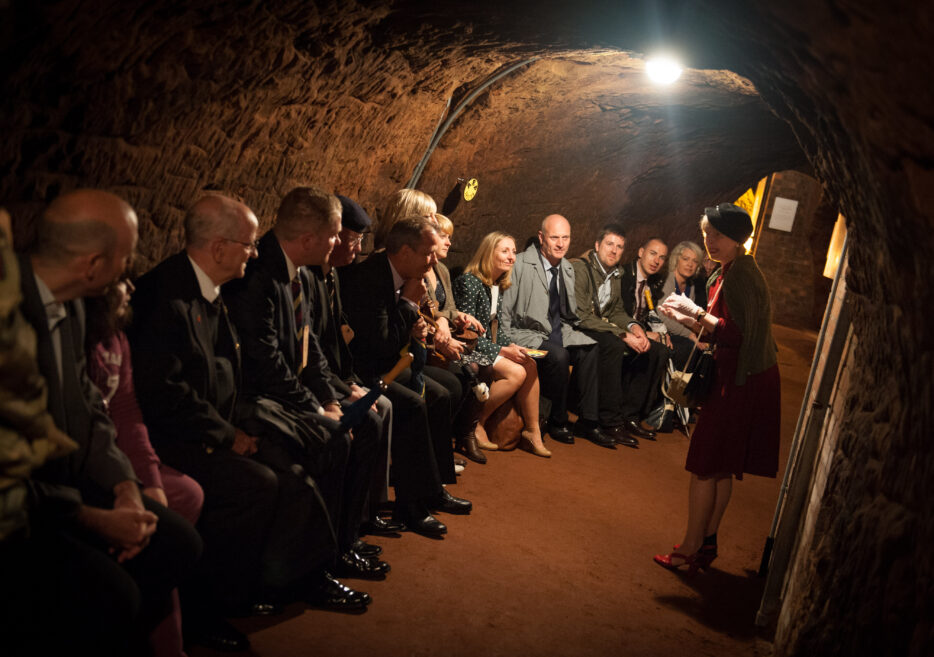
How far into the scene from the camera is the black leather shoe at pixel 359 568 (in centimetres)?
342

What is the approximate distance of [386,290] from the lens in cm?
402

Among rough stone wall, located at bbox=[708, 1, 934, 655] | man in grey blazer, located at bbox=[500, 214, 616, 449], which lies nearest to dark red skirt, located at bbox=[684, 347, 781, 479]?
rough stone wall, located at bbox=[708, 1, 934, 655]

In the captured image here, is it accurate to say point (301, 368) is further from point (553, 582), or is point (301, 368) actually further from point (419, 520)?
point (553, 582)

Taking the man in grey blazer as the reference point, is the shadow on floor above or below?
below

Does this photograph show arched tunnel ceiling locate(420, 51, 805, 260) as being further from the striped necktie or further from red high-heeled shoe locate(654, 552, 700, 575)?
red high-heeled shoe locate(654, 552, 700, 575)

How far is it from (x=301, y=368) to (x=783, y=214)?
14.1 metres

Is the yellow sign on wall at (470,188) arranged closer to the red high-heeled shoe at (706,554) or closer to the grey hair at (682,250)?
the grey hair at (682,250)

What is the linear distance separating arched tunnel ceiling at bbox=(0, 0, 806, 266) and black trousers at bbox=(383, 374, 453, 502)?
1221 mm

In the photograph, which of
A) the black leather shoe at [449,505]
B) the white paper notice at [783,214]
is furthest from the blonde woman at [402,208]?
the white paper notice at [783,214]

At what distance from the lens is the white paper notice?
15.4 meters

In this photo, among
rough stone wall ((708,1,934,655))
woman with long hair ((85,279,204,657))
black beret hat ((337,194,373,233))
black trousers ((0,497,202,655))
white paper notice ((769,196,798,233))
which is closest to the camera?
rough stone wall ((708,1,934,655))

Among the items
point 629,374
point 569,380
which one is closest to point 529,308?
point 569,380

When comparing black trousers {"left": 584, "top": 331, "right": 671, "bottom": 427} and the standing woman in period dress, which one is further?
black trousers {"left": 584, "top": 331, "right": 671, "bottom": 427}

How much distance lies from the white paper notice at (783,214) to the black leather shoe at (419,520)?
13430 mm
